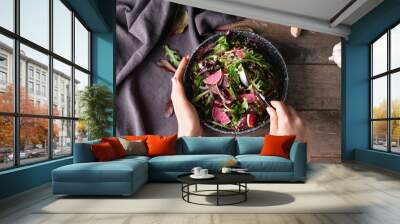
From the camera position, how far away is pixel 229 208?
3.89 metres

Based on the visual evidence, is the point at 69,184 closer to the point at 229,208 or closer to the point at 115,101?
the point at 229,208

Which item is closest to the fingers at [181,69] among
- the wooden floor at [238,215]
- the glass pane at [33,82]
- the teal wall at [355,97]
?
the glass pane at [33,82]

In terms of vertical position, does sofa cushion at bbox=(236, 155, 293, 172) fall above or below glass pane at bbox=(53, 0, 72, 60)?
below

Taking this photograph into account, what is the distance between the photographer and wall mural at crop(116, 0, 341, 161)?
25.4 ft

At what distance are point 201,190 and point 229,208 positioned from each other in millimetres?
1043

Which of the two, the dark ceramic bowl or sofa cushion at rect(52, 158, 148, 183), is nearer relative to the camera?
sofa cushion at rect(52, 158, 148, 183)

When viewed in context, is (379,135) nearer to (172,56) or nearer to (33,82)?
(172,56)

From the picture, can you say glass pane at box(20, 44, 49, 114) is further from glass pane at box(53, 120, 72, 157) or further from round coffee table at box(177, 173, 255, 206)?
round coffee table at box(177, 173, 255, 206)

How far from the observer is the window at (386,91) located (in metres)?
7.17

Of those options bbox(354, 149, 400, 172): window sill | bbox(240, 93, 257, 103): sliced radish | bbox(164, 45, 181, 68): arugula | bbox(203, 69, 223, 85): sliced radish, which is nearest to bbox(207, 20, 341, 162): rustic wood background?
bbox(354, 149, 400, 172): window sill

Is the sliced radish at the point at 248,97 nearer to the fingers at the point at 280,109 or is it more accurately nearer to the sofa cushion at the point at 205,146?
the fingers at the point at 280,109

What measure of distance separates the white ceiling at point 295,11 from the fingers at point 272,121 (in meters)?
1.73

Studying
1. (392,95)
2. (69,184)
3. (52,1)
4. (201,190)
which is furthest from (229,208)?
(392,95)

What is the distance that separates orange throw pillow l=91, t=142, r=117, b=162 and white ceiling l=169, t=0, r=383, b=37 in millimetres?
3426
